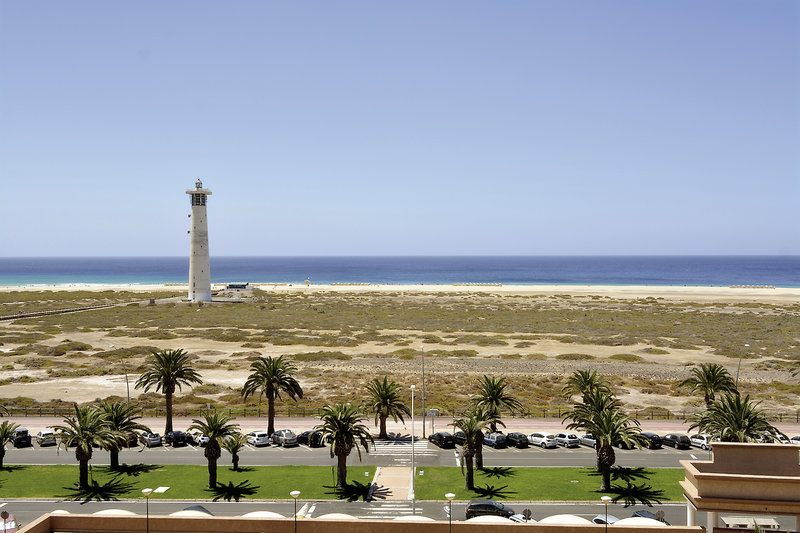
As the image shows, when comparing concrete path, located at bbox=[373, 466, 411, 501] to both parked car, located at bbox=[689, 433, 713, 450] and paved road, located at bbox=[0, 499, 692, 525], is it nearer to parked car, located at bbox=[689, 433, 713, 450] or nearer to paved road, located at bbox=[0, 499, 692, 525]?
paved road, located at bbox=[0, 499, 692, 525]

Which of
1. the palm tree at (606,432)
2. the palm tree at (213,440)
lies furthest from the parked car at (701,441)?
the palm tree at (213,440)

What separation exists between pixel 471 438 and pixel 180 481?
17.9 meters

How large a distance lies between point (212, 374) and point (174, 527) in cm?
5036

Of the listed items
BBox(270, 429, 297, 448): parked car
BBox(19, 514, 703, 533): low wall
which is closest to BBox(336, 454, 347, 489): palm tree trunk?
BBox(270, 429, 297, 448): parked car

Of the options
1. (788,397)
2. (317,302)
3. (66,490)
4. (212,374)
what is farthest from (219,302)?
(788,397)

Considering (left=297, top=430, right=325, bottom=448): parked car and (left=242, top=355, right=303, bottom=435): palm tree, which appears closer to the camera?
(left=297, top=430, right=325, bottom=448): parked car

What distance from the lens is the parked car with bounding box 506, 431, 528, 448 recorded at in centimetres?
4091

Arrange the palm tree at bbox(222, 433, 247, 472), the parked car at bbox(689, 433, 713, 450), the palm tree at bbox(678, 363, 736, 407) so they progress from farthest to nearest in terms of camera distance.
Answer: the palm tree at bbox(678, 363, 736, 407) < the parked car at bbox(689, 433, 713, 450) < the palm tree at bbox(222, 433, 247, 472)

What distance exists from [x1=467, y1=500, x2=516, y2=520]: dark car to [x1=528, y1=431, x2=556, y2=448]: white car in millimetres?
12854

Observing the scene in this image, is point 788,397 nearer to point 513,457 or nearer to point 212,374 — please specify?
point 513,457

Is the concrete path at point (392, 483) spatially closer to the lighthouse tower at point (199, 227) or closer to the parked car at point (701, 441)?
the parked car at point (701, 441)

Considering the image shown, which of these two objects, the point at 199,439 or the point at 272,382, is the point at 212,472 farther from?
the point at 272,382

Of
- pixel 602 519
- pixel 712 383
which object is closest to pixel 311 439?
pixel 602 519

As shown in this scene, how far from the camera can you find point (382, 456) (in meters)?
38.6
